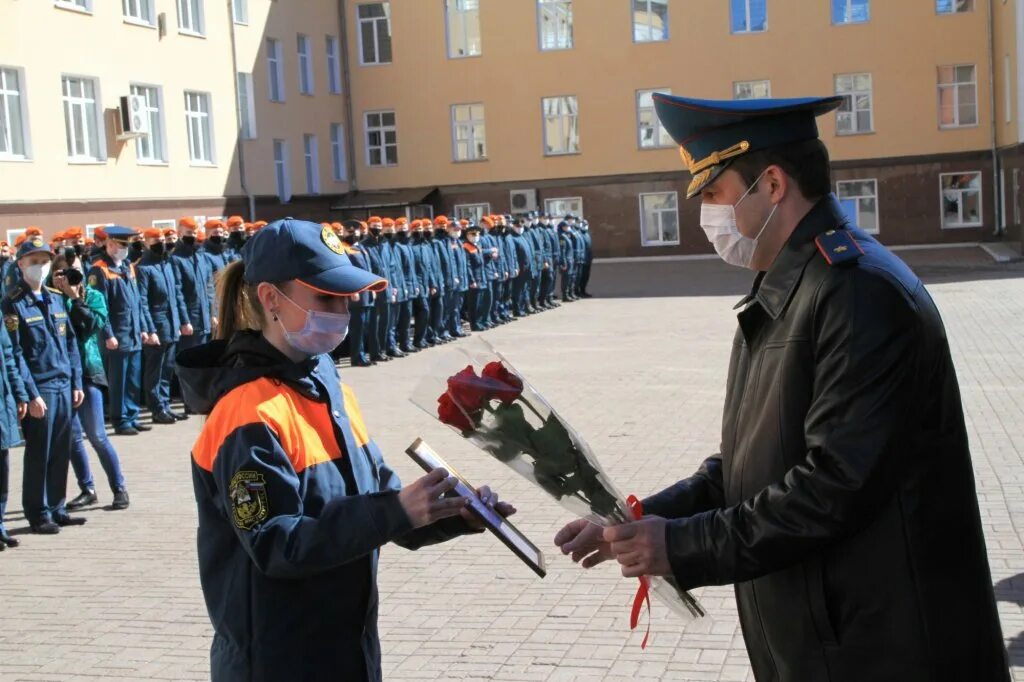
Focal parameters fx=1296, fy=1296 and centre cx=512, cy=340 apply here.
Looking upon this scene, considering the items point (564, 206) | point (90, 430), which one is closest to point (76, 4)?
point (564, 206)

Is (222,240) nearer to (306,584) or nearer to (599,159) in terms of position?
(306,584)

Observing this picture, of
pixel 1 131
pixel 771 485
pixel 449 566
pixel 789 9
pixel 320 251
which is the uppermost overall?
pixel 789 9

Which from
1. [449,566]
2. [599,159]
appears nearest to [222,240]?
[449,566]

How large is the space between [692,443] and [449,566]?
12.5ft

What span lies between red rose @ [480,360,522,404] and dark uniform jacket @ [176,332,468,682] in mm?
338

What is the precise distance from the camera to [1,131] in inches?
1062

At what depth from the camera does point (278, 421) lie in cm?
296

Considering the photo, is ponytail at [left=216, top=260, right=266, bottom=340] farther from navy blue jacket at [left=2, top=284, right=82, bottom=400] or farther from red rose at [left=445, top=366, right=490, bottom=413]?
navy blue jacket at [left=2, top=284, right=82, bottom=400]

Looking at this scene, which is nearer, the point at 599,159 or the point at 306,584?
the point at 306,584

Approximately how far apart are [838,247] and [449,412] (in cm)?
91

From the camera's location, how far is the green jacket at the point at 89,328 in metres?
10.5

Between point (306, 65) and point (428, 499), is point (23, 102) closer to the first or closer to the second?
point (306, 65)

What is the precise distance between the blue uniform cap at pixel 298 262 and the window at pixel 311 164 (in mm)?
40435

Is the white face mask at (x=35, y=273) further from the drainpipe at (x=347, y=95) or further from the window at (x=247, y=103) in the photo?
the drainpipe at (x=347, y=95)
